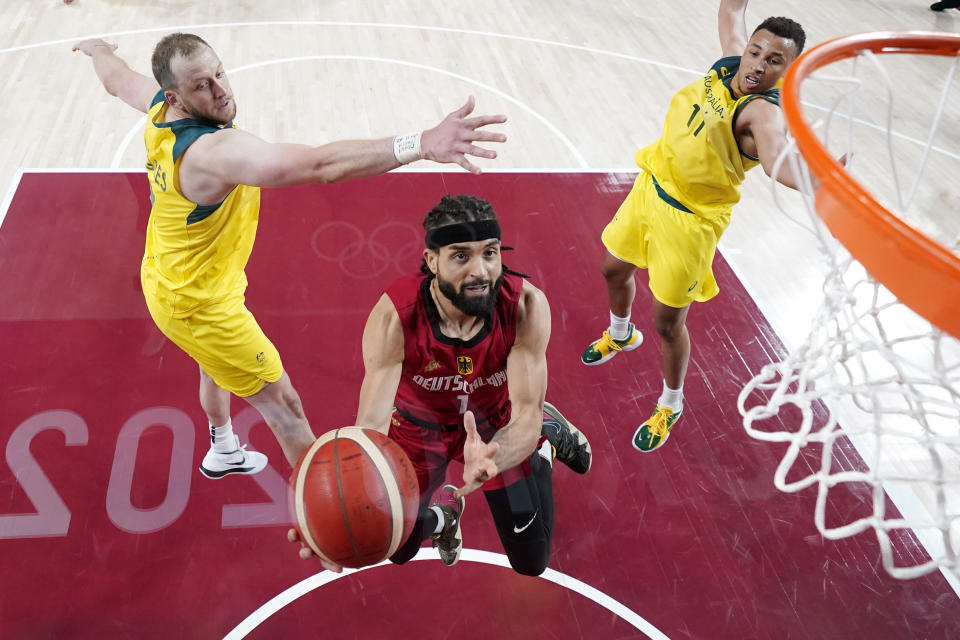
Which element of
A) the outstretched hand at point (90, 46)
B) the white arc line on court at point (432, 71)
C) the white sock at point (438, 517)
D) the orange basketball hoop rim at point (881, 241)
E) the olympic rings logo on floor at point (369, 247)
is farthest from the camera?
the white arc line on court at point (432, 71)

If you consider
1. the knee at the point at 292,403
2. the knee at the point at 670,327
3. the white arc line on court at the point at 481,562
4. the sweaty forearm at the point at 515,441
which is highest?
the sweaty forearm at the point at 515,441

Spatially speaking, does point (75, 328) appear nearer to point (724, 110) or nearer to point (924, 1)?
point (724, 110)

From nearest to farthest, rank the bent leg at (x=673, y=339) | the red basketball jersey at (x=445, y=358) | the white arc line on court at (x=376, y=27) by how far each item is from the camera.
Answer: the red basketball jersey at (x=445, y=358), the bent leg at (x=673, y=339), the white arc line on court at (x=376, y=27)

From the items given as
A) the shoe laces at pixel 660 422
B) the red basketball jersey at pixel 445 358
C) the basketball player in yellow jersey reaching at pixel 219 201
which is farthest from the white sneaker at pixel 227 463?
the shoe laces at pixel 660 422

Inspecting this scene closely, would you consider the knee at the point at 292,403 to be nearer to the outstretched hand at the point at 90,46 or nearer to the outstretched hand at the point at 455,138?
the outstretched hand at the point at 455,138

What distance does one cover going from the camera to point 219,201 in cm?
304

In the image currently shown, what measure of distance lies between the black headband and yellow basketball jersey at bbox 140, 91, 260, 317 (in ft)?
2.87

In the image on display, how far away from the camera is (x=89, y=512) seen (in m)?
3.59

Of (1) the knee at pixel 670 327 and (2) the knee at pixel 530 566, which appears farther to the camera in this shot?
(1) the knee at pixel 670 327

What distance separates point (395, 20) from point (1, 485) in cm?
619

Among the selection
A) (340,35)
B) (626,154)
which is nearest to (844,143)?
(626,154)

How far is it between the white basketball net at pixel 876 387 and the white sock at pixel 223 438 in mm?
2319

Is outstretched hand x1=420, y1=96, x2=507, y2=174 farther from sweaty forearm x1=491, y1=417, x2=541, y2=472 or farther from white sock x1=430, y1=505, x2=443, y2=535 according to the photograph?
white sock x1=430, y1=505, x2=443, y2=535

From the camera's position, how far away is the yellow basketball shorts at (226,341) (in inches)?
129
